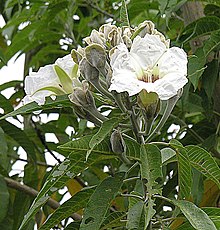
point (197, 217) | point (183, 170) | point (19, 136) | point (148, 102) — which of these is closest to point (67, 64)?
point (148, 102)

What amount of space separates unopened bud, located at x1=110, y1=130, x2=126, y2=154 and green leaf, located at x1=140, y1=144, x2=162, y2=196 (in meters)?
0.06

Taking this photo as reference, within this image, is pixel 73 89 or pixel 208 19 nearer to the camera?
pixel 73 89

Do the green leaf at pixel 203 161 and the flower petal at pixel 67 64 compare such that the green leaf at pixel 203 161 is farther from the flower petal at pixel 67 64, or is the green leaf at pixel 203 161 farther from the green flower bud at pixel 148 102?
the flower petal at pixel 67 64

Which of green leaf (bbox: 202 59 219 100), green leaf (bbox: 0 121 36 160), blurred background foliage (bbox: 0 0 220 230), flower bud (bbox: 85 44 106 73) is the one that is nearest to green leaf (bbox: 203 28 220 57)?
blurred background foliage (bbox: 0 0 220 230)

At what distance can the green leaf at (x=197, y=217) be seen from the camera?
1144mm

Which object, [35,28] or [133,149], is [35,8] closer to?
[35,28]

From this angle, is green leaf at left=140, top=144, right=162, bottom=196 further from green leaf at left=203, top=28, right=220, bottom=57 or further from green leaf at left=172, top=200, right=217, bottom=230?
green leaf at left=203, top=28, right=220, bottom=57

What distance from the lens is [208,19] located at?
5.97ft

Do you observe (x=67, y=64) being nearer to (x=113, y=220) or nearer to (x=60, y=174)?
(x=60, y=174)

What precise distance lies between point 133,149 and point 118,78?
226mm

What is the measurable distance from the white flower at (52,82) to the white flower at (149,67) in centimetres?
18

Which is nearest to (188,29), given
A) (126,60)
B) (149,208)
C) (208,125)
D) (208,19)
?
(208,19)

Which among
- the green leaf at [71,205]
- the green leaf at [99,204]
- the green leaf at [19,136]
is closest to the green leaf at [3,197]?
the green leaf at [19,136]

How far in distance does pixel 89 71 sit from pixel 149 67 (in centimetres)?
13
